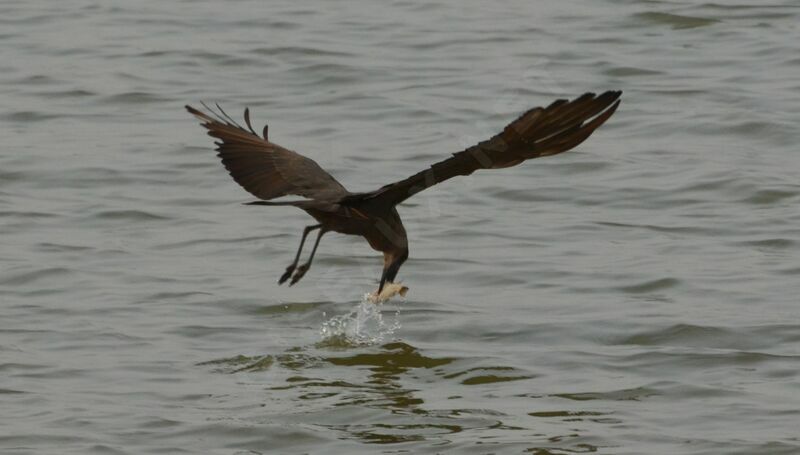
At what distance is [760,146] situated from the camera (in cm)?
1264

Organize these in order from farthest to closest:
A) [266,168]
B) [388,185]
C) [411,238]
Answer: [411,238]
[266,168]
[388,185]

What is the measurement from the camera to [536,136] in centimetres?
640

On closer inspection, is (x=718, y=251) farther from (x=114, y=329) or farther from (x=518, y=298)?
(x=114, y=329)

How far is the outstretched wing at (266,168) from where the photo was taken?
304 inches

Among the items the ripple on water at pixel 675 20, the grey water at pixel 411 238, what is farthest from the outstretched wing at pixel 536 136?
the ripple on water at pixel 675 20

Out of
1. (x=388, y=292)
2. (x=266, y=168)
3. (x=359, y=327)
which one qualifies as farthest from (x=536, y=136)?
(x=359, y=327)

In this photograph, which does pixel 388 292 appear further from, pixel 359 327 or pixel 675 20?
pixel 675 20

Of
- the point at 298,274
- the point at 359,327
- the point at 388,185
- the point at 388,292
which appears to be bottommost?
the point at 359,327

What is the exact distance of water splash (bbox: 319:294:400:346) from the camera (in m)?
8.88

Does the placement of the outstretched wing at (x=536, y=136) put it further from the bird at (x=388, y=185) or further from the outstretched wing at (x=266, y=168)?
the outstretched wing at (x=266, y=168)

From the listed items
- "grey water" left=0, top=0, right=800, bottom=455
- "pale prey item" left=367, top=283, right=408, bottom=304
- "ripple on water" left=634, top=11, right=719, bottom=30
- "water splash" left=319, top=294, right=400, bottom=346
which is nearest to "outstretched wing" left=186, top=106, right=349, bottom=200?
"pale prey item" left=367, top=283, right=408, bottom=304

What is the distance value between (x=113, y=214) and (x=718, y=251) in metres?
3.93

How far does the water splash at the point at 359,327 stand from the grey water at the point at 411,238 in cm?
3

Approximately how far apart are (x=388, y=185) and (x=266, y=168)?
744 millimetres
